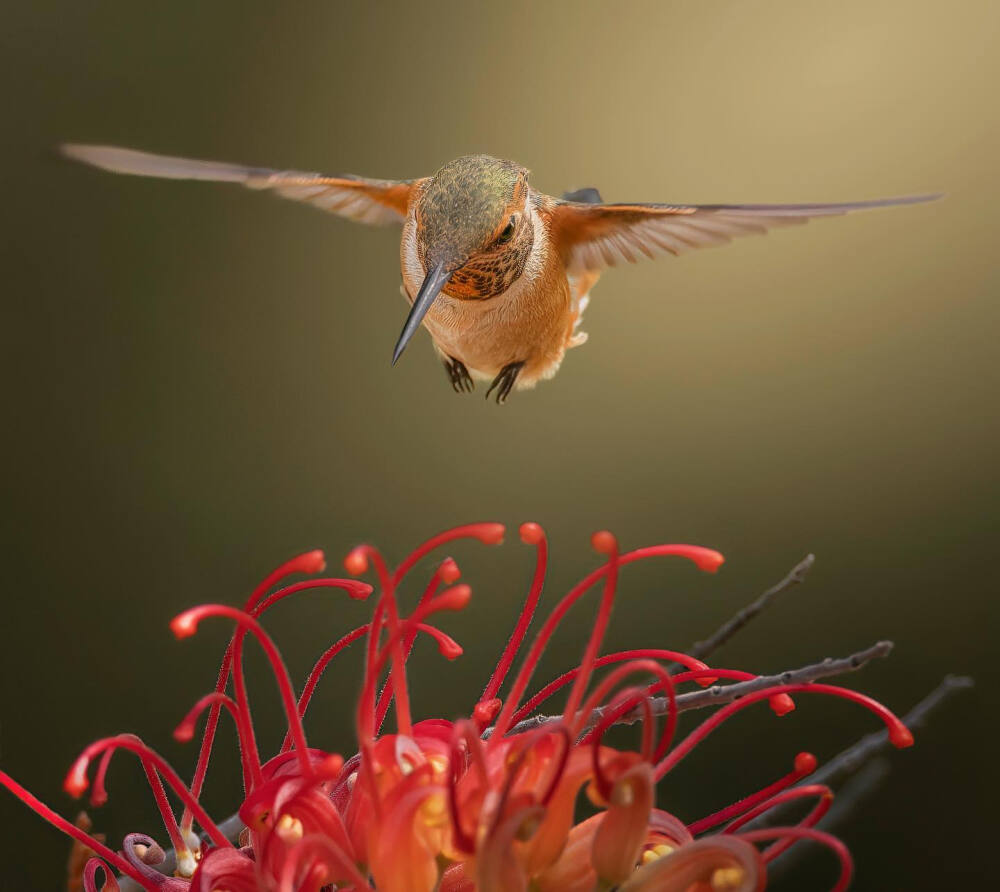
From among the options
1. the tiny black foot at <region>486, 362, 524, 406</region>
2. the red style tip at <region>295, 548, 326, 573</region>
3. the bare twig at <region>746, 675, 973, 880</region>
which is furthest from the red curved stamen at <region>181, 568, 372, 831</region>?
the tiny black foot at <region>486, 362, 524, 406</region>

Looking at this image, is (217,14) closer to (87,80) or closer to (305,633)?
(87,80)

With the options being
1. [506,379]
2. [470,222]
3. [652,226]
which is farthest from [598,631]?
[506,379]

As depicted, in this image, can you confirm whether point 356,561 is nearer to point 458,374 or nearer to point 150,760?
point 150,760

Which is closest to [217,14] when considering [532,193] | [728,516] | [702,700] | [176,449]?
[176,449]

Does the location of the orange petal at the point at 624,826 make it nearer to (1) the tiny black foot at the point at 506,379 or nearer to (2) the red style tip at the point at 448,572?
(2) the red style tip at the point at 448,572

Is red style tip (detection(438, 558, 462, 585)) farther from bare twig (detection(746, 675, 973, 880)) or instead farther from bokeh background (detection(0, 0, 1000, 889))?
bokeh background (detection(0, 0, 1000, 889))

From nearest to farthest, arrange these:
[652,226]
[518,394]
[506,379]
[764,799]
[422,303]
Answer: [764,799], [422,303], [652,226], [506,379], [518,394]
